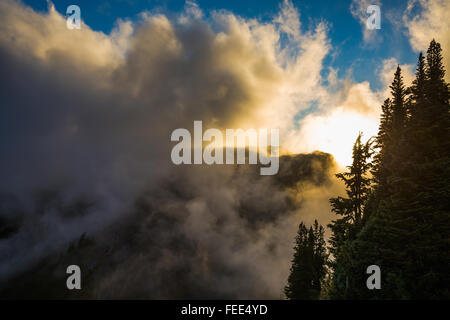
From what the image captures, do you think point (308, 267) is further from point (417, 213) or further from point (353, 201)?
point (417, 213)

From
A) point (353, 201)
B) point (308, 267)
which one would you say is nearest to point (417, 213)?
point (353, 201)

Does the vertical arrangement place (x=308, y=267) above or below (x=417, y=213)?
below

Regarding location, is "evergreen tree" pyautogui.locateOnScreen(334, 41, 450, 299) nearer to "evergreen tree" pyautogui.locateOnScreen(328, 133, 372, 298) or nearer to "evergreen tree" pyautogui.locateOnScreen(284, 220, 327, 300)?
"evergreen tree" pyautogui.locateOnScreen(328, 133, 372, 298)

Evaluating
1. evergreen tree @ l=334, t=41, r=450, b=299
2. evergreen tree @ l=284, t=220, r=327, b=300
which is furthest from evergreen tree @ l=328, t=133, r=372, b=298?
evergreen tree @ l=284, t=220, r=327, b=300

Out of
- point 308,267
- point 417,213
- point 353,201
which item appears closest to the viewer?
point 417,213

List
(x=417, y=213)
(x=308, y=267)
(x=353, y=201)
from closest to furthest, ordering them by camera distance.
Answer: (x=417, y=213)
(x=353, y=201)
(x=308, y=267)

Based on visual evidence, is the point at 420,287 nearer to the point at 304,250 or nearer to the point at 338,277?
the point at 338,277

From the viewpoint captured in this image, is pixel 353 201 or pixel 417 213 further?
pixel 353 201

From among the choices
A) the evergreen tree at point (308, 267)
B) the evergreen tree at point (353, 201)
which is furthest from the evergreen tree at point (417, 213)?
the evergreen tree at point (308, 267)

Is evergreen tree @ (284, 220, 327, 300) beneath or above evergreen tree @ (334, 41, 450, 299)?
beneath

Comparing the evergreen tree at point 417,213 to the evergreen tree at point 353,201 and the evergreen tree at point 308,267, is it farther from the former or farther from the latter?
the evergreen tree at point 308,267
